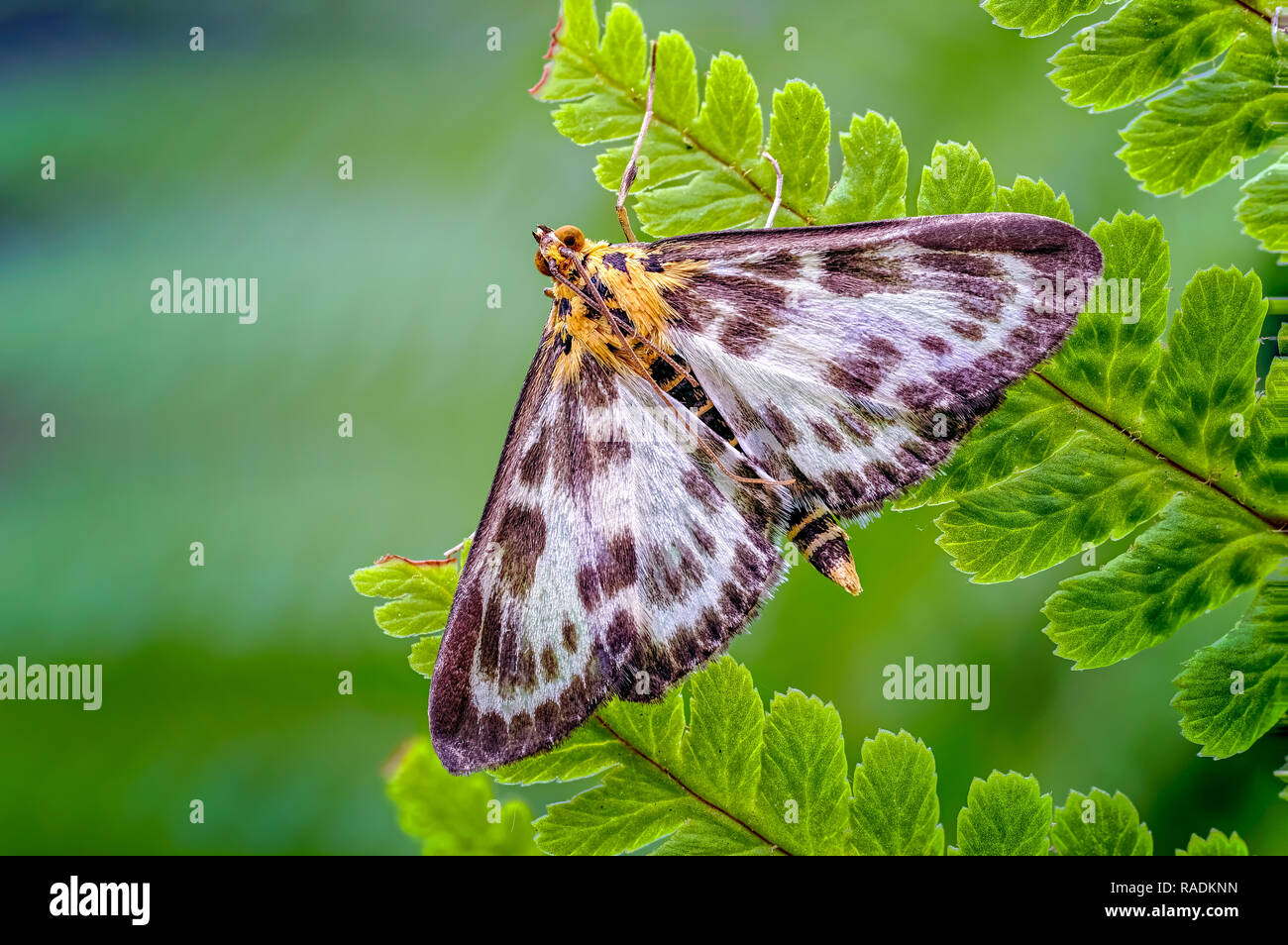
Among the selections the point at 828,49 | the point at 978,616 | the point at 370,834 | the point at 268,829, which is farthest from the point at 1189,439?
the point at 268,829

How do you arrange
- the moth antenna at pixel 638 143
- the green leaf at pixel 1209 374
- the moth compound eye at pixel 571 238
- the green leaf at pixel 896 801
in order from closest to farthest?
the green leaf at pixel 1209 374, the green leaf at pixel 896 801, the moth antenna at pixel 638 143, the moth compound eye at pixel 571 238

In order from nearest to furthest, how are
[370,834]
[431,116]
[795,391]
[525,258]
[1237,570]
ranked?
[1237,570] → [795,391] → [370,834] → [525,258] → [431,116]

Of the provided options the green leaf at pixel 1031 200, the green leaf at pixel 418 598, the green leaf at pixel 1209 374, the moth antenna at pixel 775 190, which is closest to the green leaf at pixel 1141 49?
the green leaf at pixel 1031 200

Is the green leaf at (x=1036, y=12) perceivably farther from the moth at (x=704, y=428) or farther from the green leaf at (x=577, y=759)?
the green leaf at (x=577, y=759)

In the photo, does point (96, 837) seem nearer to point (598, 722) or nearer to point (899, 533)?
point (598, 722)

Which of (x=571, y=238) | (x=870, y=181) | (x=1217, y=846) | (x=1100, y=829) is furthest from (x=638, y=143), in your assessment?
(x=1217, y=846)
